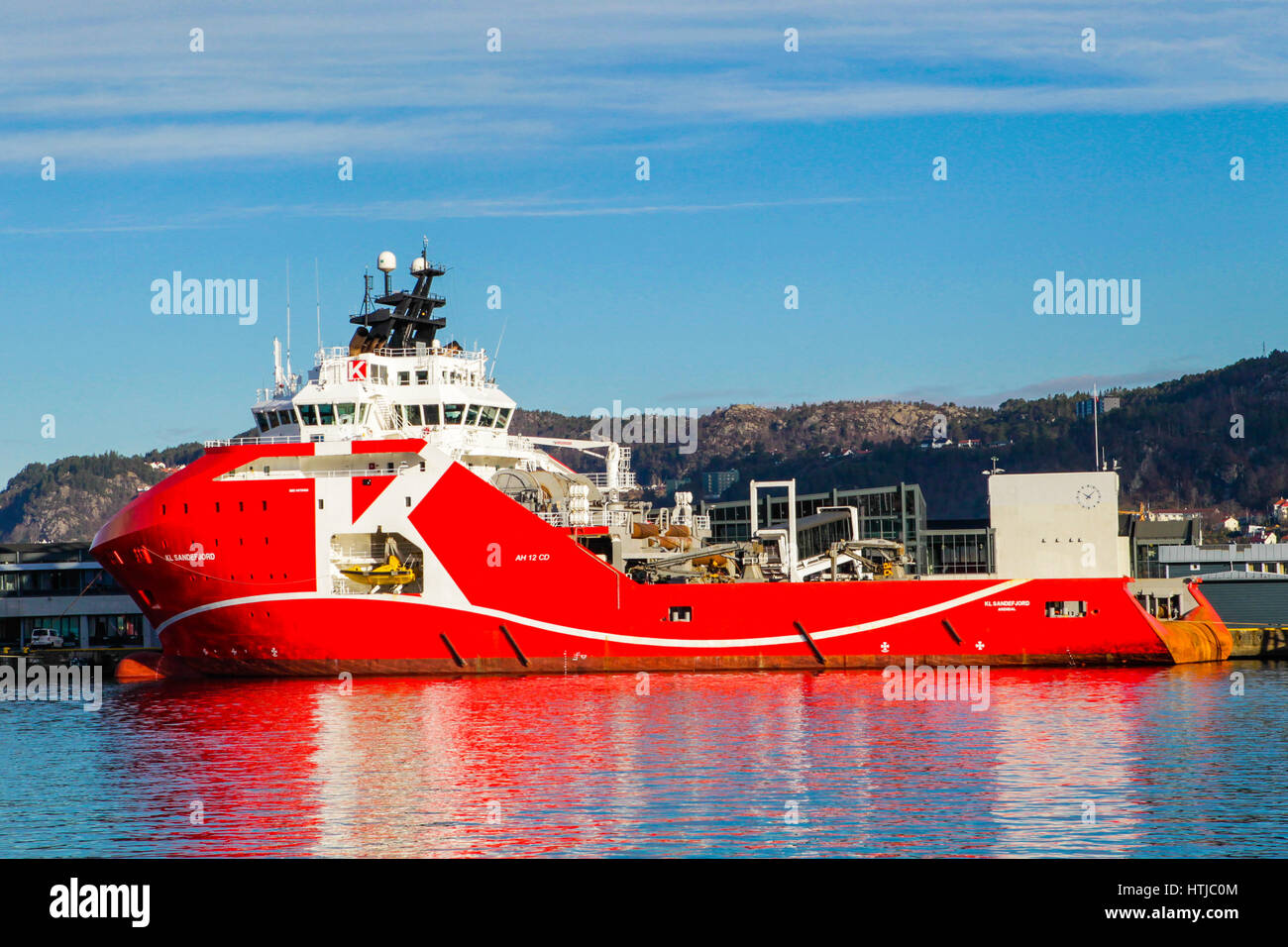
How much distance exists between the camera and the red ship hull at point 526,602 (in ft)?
100

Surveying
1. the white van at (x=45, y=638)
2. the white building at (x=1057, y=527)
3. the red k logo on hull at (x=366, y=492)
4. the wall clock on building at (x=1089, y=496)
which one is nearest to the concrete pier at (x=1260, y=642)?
the white building at (x=1057, y=527)

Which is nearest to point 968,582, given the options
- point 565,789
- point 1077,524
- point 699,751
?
point 1077,524

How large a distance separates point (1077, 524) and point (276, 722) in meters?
18.8

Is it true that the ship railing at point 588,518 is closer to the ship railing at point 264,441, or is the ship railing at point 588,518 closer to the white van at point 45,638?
the ship railing at point 264,441

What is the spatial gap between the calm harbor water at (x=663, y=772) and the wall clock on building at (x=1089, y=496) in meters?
4.54

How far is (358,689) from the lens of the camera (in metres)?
29.4

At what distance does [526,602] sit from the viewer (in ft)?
101

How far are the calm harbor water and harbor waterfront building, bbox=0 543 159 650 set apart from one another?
15.9m

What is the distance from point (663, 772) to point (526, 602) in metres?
12.5

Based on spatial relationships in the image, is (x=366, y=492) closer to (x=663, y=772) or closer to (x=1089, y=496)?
(x=663, y=772)

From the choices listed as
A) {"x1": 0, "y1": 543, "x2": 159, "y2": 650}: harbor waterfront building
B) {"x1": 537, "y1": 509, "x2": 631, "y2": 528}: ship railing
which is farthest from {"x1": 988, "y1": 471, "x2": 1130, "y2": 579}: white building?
{"x1": 0, "y1": 543, "x2": 159, "y2": 650}: harbor waterfront building

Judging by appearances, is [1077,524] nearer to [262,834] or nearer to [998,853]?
[998,853]

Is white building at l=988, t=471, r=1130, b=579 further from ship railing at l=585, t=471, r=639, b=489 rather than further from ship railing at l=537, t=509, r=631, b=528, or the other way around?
ship railing at l=585, t=471, r=639, b=489

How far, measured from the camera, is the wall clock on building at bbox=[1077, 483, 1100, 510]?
31703mm
